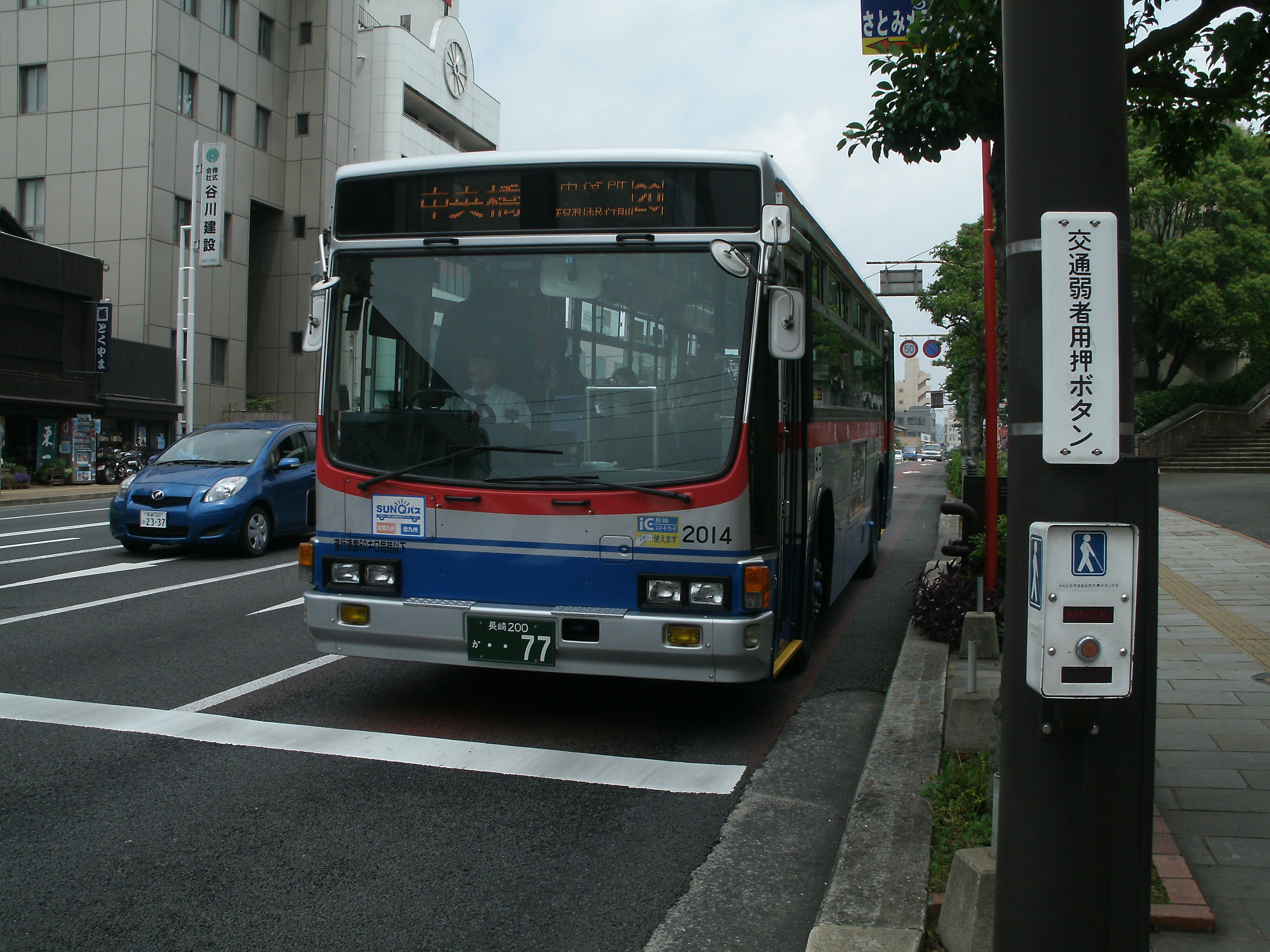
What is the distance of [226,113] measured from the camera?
137 feet

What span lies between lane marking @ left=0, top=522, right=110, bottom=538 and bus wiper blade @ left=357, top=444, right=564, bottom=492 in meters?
11.8

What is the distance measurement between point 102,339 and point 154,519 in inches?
919

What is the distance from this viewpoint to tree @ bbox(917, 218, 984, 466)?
90.4 feet

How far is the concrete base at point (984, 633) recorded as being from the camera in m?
6.58

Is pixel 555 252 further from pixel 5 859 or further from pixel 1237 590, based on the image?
pixel 1237 590

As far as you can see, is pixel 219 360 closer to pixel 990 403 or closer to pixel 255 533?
pixel 255 533

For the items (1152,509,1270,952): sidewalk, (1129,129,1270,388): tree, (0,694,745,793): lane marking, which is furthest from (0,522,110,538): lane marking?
(1129,129,1270,388): tree

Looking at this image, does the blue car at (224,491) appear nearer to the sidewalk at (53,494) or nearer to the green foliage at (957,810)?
the green foliage at (957,810)

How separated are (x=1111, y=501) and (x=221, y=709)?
17.1 ft

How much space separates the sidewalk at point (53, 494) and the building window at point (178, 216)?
12.1 metres

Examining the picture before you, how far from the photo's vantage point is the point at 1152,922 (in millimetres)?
3322

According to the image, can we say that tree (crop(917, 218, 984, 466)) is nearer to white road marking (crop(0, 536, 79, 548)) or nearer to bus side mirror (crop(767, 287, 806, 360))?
white road marking (crop(0, 536, 79, 548))

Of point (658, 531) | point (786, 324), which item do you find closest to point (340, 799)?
point (658, 531)

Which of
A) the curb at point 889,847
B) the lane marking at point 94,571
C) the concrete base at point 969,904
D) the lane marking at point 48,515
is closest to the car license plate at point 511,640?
the curb at point 889,847
